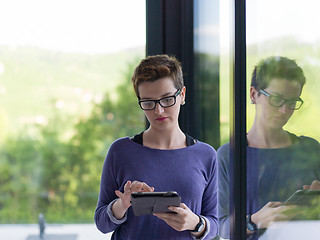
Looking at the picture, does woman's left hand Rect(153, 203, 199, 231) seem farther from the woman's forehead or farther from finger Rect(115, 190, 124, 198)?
the woman's forehead

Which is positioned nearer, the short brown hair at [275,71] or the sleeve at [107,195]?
the short brown hair at [275,71]

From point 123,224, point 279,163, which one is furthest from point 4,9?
point 279,163

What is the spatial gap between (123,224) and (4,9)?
135 centimetres

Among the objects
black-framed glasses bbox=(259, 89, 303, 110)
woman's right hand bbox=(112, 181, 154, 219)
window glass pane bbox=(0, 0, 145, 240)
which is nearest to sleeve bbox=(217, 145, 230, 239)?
woman's right hand bbox=(112, 181, 154, 219)

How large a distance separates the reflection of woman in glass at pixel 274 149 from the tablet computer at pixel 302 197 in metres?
0.01

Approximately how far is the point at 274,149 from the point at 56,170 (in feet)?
5.07

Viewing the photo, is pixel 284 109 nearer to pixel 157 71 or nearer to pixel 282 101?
pixel 282 101

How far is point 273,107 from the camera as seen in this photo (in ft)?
3.23

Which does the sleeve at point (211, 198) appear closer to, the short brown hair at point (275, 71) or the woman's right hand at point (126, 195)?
the woman's right hand at point (126, 195)

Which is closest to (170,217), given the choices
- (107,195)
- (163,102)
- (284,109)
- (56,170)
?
(107,195)

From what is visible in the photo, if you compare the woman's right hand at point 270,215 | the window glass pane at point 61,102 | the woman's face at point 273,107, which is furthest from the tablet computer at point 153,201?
the window glass pane at point 61,102

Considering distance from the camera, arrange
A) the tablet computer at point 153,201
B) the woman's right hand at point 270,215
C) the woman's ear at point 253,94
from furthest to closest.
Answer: the tablet computer at point 153,201
the woman's ear at point 253,94
the woman's right hand at point 270,215

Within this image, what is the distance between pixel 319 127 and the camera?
2.66 ft

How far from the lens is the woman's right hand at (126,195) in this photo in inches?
51.2
